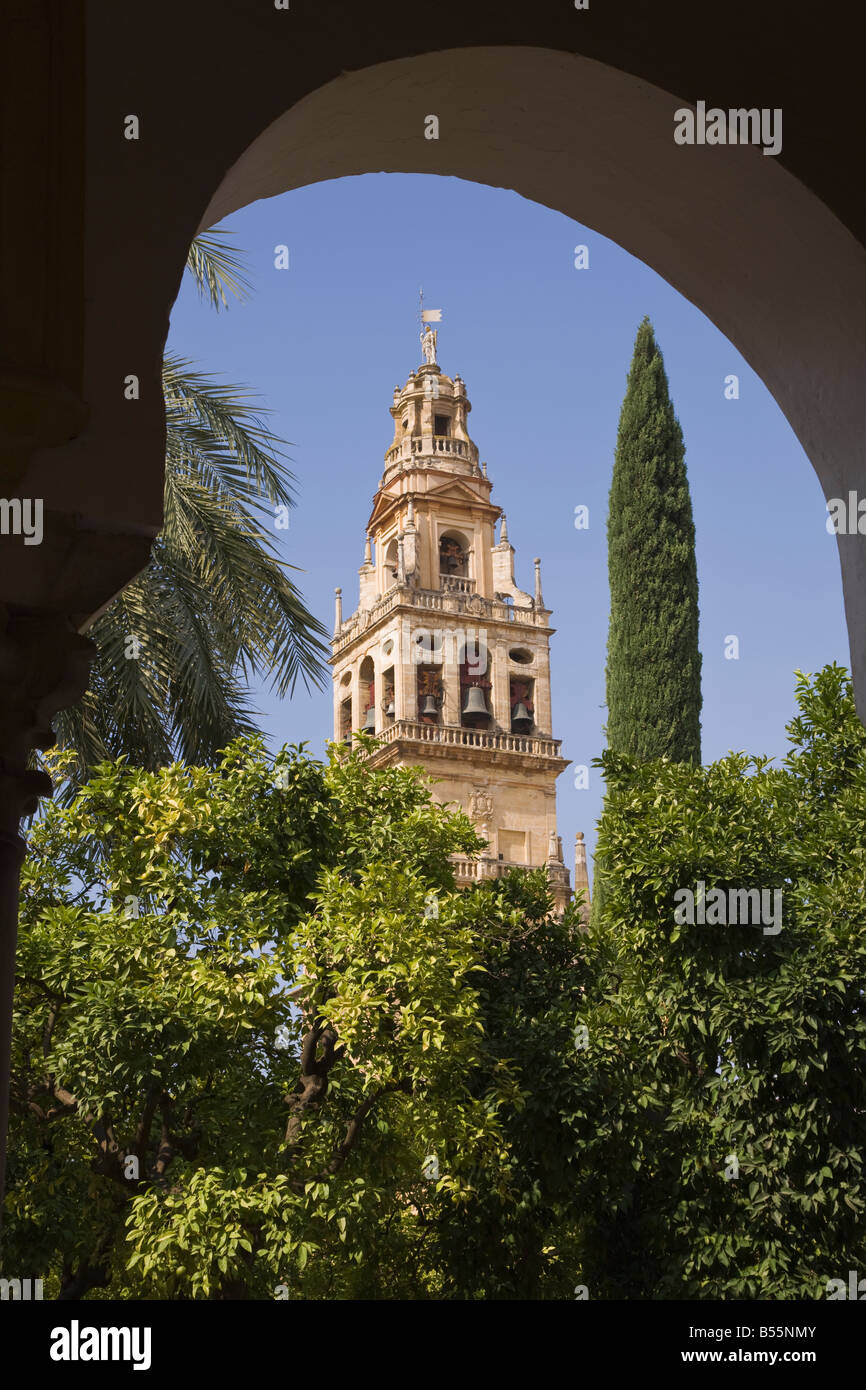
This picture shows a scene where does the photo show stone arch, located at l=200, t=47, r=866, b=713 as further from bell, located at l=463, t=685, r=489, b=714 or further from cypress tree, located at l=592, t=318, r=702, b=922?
bell, located at l=463, t=685, r=489, b=714

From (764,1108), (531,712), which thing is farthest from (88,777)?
(531,712)

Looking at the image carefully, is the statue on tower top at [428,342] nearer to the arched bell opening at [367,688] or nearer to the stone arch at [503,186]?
the arched bell opening at [367,688]

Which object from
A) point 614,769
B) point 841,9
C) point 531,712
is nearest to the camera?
point 841,9

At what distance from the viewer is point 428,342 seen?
4588 centimetres

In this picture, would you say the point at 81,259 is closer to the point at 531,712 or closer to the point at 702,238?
the point at 702,238

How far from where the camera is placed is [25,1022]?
934 cm

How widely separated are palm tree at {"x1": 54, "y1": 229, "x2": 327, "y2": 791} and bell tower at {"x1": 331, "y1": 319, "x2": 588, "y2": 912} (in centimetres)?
2749

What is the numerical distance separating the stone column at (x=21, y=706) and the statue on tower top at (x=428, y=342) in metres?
44.0

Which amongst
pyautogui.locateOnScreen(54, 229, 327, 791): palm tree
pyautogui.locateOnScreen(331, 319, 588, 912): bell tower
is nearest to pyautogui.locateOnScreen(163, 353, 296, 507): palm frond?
pyautogui.locateOnScreen(54, 229, 327, 791): palm tree

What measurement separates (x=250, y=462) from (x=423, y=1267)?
5935 mm

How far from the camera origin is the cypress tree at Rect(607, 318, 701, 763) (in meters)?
23.0

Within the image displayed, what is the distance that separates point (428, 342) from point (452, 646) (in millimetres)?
11141

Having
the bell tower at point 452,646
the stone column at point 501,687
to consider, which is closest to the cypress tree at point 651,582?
the bell tower at point 452,646

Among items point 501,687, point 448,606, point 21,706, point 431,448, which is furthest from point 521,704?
point 21,706
